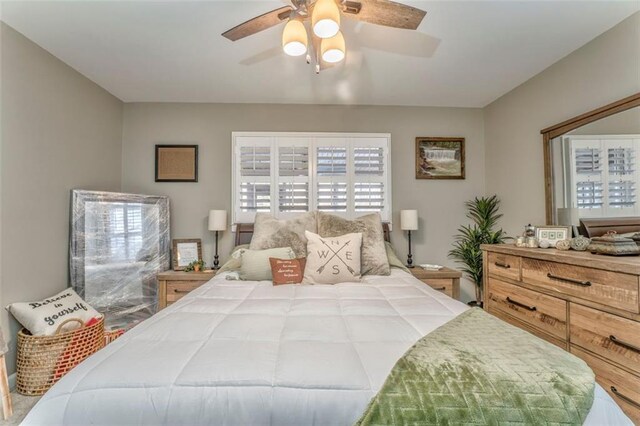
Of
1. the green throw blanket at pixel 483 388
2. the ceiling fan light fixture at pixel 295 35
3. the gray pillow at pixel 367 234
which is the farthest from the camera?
the gray pillow at pixel 367 234

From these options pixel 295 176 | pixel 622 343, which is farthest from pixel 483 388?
pixel 295 176

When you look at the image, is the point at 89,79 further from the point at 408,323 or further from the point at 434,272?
the point at 434,272

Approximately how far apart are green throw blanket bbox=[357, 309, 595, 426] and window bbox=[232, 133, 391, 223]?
244 centimetres

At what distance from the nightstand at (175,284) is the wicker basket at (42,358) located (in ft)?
2.46

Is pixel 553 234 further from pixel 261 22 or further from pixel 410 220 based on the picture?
pixel 261 22

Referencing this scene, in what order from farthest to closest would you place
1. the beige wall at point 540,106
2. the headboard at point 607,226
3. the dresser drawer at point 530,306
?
the beige wall at point 540,106 → the headboard at point 607,226 → the dresser drawer at point 530,306

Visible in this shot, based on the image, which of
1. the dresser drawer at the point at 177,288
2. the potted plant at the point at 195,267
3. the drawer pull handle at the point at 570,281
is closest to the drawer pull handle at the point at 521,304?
the drawer pull handle at the point at 570,281

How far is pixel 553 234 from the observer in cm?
212

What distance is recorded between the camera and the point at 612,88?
202 cm

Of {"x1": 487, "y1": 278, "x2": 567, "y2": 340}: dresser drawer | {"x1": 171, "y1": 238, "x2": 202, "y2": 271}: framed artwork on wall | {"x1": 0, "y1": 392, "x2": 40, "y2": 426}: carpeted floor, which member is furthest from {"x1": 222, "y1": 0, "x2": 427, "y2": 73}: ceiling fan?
{"x1": 0, "y1": 392, "x2": 40, "y2": 426}: carpeted floor

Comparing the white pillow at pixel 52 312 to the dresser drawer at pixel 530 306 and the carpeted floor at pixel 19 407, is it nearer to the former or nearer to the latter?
the carpeted floor at pixel 19 407

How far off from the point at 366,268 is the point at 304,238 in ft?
2.03

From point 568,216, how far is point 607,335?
115cm

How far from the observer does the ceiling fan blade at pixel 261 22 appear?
1.52 m
